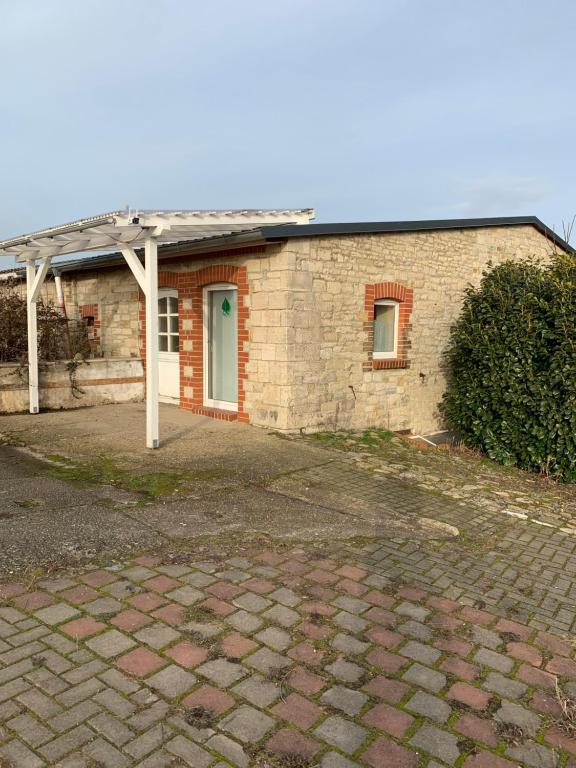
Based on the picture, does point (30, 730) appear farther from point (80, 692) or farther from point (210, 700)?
point (210, 700)

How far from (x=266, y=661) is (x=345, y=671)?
1.24 feet

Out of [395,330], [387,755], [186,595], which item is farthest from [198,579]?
[395,330]

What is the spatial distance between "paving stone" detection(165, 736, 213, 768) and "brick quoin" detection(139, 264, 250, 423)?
6.66 m

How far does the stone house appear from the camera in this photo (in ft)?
27.0

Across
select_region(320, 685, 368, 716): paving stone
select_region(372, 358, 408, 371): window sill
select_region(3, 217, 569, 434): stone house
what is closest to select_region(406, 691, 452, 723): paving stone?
select_region(320, 685, 368, 716): paving stone

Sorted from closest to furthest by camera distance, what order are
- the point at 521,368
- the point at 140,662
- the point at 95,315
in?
the point at 140,662, the point at 521,368, the point at 95,315

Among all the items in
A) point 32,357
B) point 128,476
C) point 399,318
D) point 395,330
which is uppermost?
point 399,318

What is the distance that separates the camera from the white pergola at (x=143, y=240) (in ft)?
21.5

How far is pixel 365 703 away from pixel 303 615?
2.39ft

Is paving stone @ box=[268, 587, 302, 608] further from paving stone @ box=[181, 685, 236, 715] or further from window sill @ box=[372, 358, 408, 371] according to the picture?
window sill @ box=[372, 358, 408, 371]

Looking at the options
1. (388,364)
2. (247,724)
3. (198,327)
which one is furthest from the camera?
(388,364)

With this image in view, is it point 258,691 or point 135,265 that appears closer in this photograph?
point 258,691

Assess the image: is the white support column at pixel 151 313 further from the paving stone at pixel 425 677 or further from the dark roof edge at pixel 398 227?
the paving stone at pixel 425 677

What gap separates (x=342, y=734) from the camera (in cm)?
228
